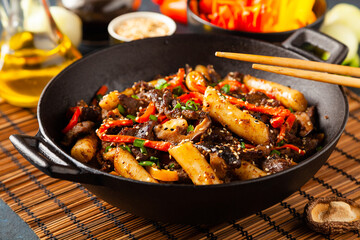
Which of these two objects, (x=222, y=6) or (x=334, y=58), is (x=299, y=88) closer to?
(x=334, y=58)

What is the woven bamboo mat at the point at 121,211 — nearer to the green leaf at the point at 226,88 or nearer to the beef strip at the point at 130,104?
the beef strip at the point at 130,104

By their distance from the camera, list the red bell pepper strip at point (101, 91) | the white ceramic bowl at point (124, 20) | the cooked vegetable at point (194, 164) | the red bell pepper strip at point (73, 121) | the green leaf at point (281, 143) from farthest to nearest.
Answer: the white ceramic bowl at point (124, 20) < the red bell pepper strip at point (101, 91) < the red bell pepper strip at point (73, 121) < the green leaf at point (281, 143) < the cooked vegetable at point (194, 164)

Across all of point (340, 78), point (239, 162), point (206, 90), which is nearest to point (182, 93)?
point (206, 90)

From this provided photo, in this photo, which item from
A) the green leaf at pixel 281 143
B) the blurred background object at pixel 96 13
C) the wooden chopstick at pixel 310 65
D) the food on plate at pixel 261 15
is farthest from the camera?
the blurred background object at pixel 96 13

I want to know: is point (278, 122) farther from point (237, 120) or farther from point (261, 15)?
point (261, 15)

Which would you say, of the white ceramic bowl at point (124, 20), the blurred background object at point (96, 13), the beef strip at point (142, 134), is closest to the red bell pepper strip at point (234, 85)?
the beef strip at point (142, 134)

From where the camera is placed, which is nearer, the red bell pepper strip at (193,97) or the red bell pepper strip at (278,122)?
the red bell pepper strip at (278,122)

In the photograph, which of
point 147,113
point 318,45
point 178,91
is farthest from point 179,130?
point 318,45
